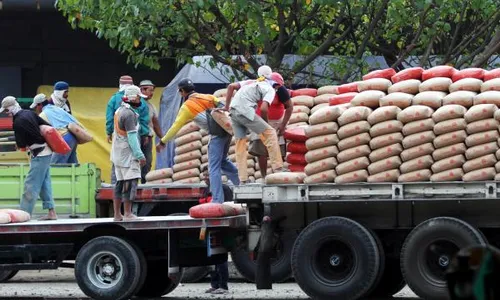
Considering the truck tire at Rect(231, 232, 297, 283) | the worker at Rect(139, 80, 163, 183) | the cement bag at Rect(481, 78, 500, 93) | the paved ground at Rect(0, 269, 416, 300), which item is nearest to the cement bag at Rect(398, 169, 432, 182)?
the cement bag at Rect(481, 78, 500, 93)

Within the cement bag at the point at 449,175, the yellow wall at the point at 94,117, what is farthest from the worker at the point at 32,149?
the yellow wall at the point at 94,117

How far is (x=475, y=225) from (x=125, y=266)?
3.66m

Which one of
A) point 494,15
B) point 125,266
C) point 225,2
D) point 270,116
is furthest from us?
point 494,15

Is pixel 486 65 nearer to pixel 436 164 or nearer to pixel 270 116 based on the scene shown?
pixel 270 116

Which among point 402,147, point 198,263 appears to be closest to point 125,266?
point 198,263

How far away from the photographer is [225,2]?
682 inches

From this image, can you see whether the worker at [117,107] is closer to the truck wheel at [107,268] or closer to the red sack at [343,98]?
the truck wheel at [107,268]

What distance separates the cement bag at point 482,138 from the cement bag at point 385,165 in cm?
75

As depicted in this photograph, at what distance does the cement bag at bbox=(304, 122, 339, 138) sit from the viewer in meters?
11.8

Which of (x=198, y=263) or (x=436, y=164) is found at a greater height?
(x=436, y=164)

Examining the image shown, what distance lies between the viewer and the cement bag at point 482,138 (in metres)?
10.9

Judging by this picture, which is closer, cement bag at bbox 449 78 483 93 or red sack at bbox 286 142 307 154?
cement bag at bbox 449 78 483 93

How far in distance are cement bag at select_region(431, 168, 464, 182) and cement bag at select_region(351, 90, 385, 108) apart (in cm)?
109

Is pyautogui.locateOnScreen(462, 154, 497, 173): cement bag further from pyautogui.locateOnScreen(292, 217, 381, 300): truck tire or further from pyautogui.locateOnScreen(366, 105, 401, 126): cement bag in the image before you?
pyautogui.locateOnScreen(292, 217, 381, 300): truck tire
